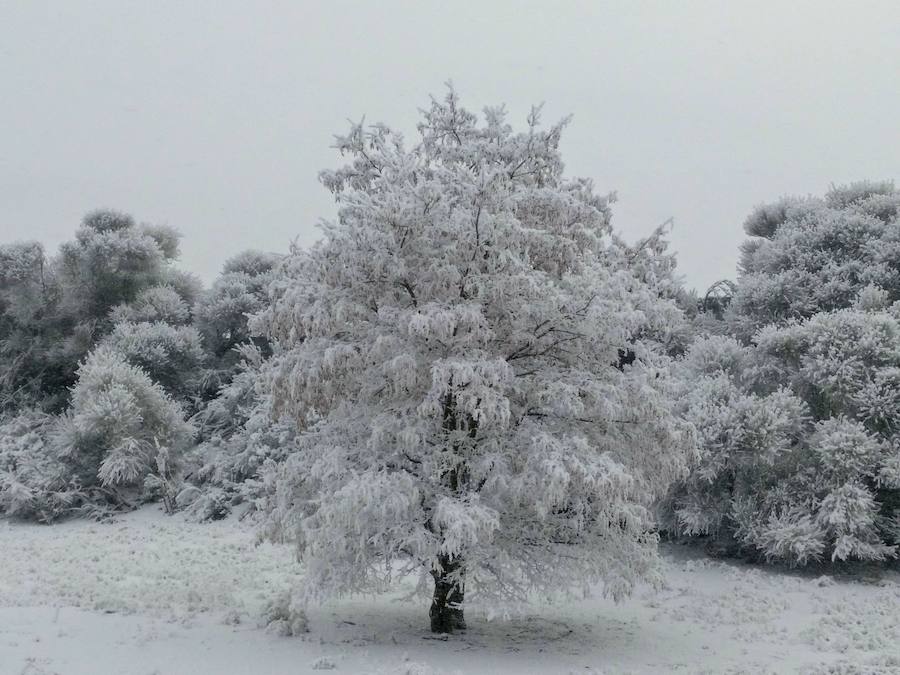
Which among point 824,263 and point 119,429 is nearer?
point 824,263

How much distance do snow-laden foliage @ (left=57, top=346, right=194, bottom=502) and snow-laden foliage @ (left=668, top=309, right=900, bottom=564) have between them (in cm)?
1384

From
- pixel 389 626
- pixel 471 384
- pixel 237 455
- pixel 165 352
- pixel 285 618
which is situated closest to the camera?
pixel 471 384

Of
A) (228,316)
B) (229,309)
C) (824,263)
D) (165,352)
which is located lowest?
(165,352)

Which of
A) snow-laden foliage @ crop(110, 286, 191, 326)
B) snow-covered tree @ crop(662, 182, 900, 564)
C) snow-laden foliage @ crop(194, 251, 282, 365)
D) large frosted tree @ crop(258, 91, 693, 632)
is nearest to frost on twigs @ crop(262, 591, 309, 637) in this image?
large frosted tree @ crop(258, 91, 693, 632)

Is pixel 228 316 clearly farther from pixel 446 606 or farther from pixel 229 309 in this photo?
pixel 446 606

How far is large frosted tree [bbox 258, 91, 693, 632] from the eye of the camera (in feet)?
29.9

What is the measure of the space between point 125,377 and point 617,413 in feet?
56.7

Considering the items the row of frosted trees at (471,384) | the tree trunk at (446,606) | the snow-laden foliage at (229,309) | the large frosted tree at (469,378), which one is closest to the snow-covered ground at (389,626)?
the tree trunk at (446,606)

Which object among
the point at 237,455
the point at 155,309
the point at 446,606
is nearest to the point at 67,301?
the point at 155,309

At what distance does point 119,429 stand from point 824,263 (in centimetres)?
1940

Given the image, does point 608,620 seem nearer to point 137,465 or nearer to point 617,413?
point 617,413

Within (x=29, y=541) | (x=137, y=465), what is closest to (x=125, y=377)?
(x=137, y=465)

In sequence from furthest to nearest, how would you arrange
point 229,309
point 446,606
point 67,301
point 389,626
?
point 67,301, point 229,309, point 389,626, point 446,606

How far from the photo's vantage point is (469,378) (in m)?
8.82
